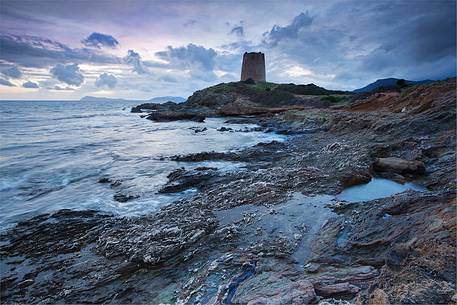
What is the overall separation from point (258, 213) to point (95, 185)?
6425 mm

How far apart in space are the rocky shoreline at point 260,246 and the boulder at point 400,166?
39 millimetres

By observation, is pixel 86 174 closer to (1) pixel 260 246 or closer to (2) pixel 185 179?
(2) pixel 185 179

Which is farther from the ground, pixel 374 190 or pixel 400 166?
pixel 400 166

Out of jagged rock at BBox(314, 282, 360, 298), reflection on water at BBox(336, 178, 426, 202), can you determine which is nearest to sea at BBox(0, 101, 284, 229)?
reflection on water at BBox(336, 178, 426, 202)

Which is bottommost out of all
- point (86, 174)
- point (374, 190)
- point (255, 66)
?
point (86, 174)

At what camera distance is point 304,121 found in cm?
2612

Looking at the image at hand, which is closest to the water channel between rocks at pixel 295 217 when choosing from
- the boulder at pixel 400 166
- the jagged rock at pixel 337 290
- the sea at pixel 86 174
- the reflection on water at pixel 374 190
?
the reflection on water at pixel 374 190

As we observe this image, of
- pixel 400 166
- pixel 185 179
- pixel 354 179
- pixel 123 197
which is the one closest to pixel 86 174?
pixel 123 197

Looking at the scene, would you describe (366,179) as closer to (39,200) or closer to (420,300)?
(420,300)

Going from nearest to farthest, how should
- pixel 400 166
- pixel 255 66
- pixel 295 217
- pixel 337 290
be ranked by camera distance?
1. pixel 337 290
2. pixel 295 217
3. pixel 400 166
4. pixel 255 66

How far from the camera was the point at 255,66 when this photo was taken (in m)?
75.1

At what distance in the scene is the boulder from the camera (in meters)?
9.05

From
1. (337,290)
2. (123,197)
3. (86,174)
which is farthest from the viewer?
(86,174)

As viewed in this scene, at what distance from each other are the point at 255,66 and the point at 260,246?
73466mm
